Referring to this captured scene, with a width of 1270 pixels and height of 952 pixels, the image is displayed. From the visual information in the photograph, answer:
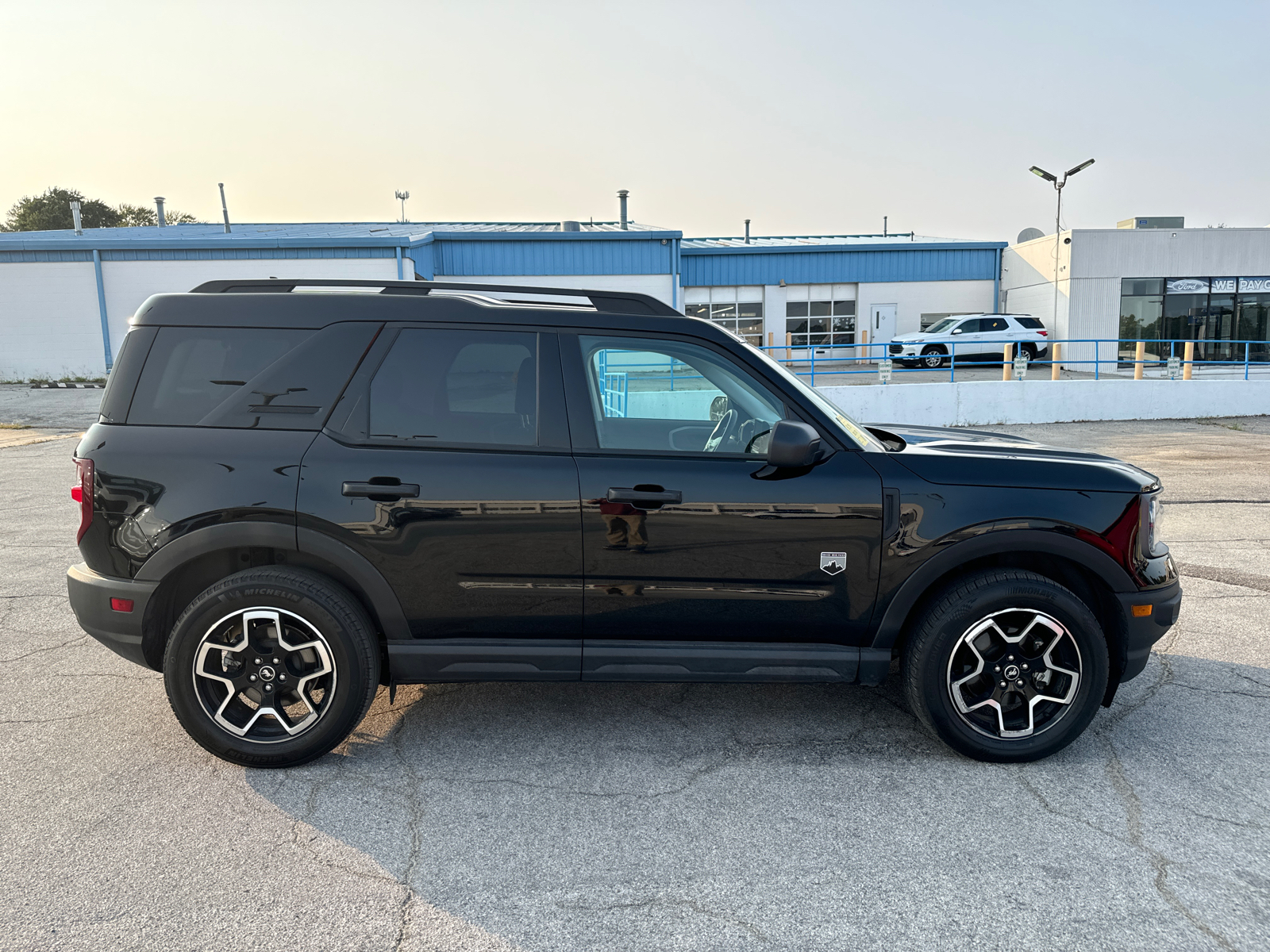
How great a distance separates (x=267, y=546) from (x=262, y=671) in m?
0.52

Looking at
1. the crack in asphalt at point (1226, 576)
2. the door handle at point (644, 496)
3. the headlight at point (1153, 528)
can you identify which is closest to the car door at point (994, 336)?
the crack in asphalt at point (1226, 576)

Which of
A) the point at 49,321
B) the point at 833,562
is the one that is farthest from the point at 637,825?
the point at 49,321

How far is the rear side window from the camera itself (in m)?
3.49

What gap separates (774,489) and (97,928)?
2634 millimetres

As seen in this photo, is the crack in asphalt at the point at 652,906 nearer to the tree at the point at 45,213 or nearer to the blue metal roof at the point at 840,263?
the blue metal roof at the point at 840,263

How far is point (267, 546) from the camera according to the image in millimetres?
3398

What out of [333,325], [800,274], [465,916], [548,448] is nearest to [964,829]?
[465,916]

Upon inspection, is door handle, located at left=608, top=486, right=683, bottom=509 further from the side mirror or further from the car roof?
the car roof

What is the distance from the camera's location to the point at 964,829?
304 centimetres

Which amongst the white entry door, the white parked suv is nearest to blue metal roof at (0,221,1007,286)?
the white entry door

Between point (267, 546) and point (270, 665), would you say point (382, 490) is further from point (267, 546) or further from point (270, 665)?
point (270, 665)

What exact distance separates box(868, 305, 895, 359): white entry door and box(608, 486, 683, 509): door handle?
109 feet

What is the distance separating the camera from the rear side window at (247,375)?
349 centimetres

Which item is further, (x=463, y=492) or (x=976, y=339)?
(x=976, y=339)
